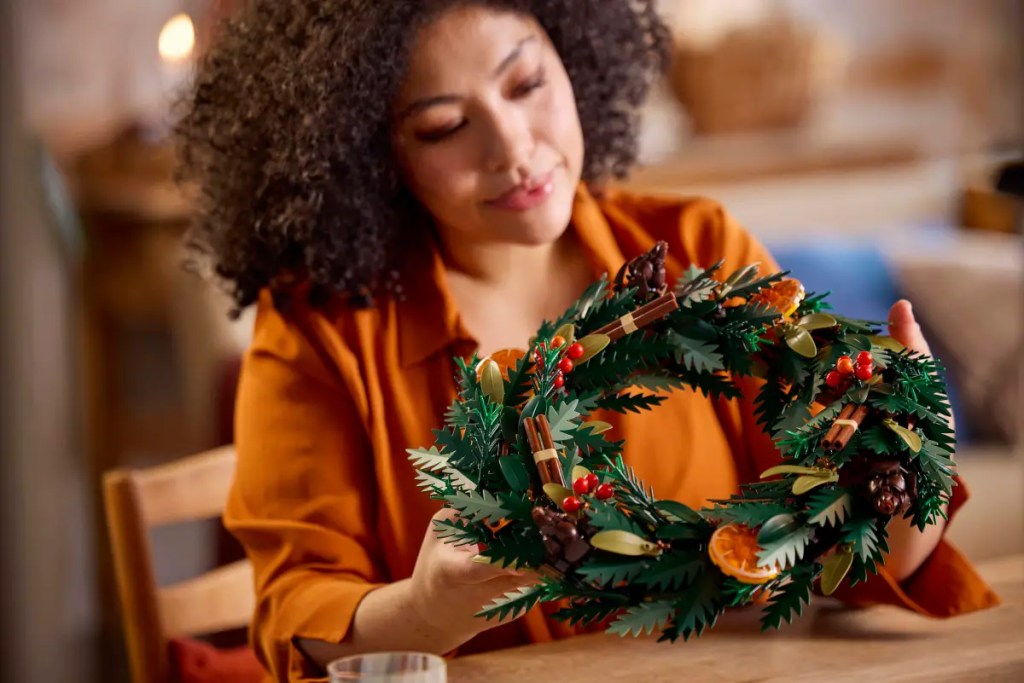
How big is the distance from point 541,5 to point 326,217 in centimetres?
22

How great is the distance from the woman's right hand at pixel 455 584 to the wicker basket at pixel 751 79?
1.74 metres

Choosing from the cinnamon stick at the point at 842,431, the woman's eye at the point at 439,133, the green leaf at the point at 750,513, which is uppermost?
the woman's eye at the point at 439,133

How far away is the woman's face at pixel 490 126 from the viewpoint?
85cm

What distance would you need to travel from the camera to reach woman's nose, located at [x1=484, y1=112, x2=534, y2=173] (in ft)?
2.77

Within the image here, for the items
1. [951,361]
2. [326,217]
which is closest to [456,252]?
[326,217]

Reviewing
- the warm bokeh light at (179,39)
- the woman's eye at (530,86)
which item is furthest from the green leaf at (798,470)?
the warm bokeh light at (179,39)

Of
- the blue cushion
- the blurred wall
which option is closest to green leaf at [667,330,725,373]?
the blue cushion

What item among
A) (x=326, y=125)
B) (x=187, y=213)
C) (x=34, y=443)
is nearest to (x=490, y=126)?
(x=326, y=125)

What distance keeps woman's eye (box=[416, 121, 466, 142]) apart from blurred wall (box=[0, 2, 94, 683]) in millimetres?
1134

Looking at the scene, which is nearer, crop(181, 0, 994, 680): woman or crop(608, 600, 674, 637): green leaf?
crop(608, 600, 674, 637): green leaf

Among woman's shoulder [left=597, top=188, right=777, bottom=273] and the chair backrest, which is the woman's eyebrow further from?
the chair backrest

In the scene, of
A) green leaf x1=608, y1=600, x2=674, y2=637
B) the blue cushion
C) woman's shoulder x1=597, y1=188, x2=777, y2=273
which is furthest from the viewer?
the blue cushion

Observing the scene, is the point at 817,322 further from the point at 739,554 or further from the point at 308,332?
the point at 308,332

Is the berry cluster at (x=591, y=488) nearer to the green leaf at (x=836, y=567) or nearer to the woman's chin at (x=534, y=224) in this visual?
the green leaf at (x=836, y=567)
